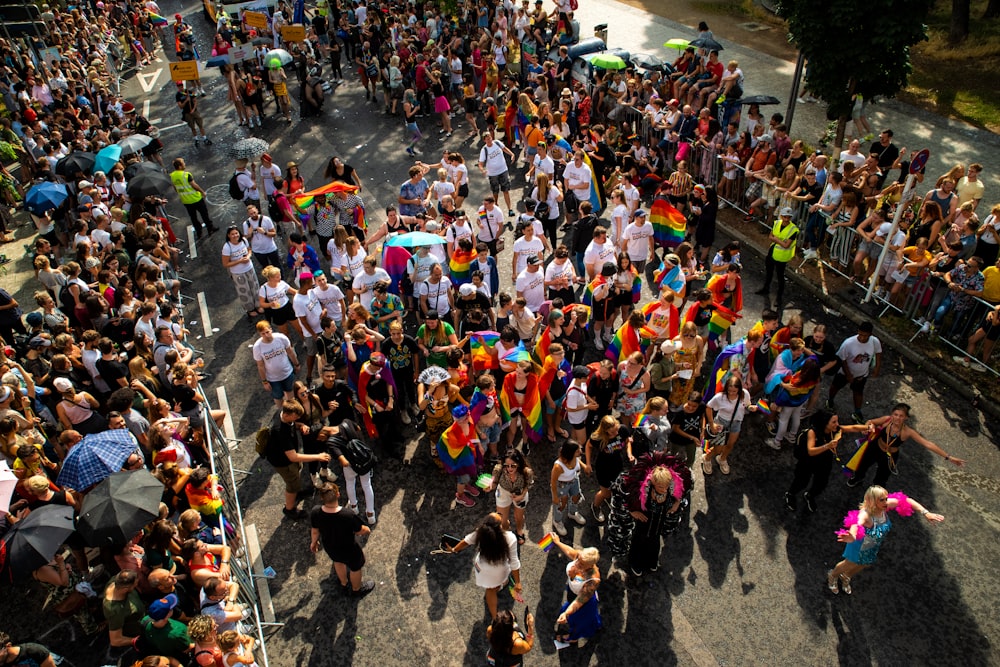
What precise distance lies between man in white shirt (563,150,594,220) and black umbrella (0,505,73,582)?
962 centimetres

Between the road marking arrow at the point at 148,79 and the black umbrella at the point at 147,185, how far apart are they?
14505mm

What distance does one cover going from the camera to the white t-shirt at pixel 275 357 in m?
9.30

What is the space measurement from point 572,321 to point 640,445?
81.3 inches

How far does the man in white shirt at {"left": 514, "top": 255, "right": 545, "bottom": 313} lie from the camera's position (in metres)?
10.0

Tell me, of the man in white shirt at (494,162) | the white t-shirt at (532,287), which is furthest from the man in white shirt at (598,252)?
the man in white shirt at (494,162)

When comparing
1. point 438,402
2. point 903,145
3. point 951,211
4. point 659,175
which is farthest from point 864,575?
point 903,145

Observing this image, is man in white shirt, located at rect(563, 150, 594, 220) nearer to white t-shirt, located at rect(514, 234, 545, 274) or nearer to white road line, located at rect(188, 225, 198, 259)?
white t-shirt, located at rect(514, 234, 545, 274)

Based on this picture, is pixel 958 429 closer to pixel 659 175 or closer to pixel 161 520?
pixel 659 175

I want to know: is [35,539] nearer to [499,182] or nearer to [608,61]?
[499,182]

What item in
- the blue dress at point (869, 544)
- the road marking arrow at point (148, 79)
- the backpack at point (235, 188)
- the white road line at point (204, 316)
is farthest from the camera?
the road marking arrow at point (148, 79)

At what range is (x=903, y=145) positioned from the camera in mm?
16219

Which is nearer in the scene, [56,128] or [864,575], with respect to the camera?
[864,575]

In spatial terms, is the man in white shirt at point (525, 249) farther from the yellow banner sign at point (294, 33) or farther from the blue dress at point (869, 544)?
the yellow banner sign at point (294, 33)

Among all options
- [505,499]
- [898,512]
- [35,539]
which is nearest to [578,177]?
[505,499]
